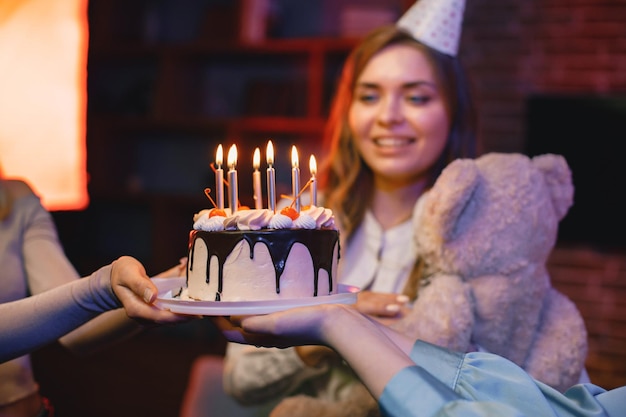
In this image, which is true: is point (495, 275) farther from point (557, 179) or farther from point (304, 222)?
point (304, 222)

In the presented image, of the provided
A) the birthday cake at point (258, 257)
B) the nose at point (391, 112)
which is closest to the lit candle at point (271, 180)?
the birthday cake at point (258, 257)

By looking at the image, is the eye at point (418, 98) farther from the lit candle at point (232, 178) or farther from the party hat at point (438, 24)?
the lit candle at point (232, 178)

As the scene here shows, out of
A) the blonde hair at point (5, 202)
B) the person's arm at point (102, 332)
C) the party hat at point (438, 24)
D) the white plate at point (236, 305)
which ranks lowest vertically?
the person's arm at point (102, 332)

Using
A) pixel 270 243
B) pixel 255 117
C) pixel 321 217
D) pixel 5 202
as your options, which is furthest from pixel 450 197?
pixel 255 117

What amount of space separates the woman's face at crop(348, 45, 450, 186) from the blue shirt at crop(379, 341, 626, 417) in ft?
2.01

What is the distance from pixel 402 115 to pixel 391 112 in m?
0.03

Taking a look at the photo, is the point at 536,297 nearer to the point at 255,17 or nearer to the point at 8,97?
the point at 8,97

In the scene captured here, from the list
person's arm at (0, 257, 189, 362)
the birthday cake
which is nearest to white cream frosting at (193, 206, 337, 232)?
the birthday cake

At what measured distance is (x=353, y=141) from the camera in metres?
1.74

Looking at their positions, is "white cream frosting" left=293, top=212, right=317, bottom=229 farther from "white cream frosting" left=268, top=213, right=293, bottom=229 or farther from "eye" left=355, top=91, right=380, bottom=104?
"eye" left=355, top=91, right=380, bottom=104

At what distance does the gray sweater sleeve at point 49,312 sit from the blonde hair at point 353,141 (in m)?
0.75

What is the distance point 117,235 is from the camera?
177 inches

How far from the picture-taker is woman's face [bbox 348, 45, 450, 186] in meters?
1.49

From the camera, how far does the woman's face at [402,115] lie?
58.6 inches
